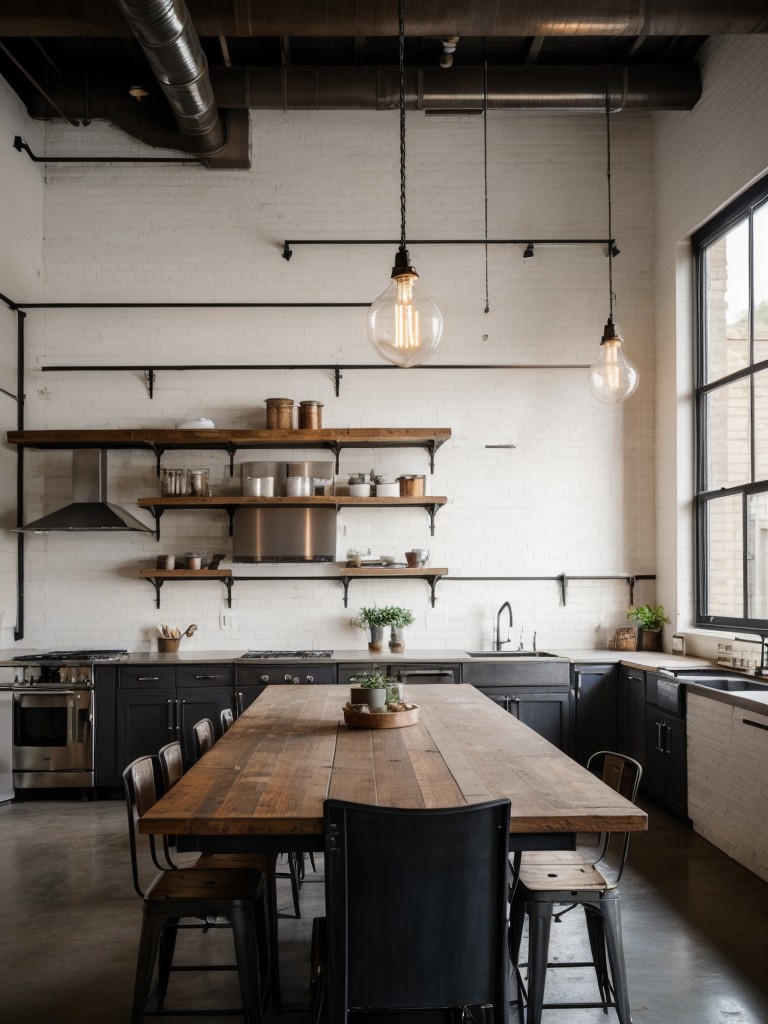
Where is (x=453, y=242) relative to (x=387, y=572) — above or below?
above

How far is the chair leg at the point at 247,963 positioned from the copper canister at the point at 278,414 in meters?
4.26

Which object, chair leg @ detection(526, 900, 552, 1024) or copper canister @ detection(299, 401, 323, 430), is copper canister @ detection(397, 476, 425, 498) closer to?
copper canister @ detection(299, 401, 323, 430)

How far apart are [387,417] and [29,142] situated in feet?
11.7

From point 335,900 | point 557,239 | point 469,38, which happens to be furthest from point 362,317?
point 335,900

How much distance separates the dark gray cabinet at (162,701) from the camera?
593cm

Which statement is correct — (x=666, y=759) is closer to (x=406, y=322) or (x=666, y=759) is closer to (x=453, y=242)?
(x=406, y=322)

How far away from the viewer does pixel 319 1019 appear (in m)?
2.59

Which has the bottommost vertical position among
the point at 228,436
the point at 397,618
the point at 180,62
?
the point at 397,618

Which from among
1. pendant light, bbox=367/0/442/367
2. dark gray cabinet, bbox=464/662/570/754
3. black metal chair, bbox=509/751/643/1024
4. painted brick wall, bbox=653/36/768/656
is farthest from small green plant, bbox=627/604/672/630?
pendant light, bbox=367/0/442/367

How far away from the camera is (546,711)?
19.6 ft

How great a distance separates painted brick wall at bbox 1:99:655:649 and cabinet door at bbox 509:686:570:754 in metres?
0.84

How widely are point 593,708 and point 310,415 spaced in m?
2.96

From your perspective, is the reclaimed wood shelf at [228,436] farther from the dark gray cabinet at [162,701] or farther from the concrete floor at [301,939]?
the concrete floor at [301,939]

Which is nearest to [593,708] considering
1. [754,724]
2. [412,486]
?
[754,724]
